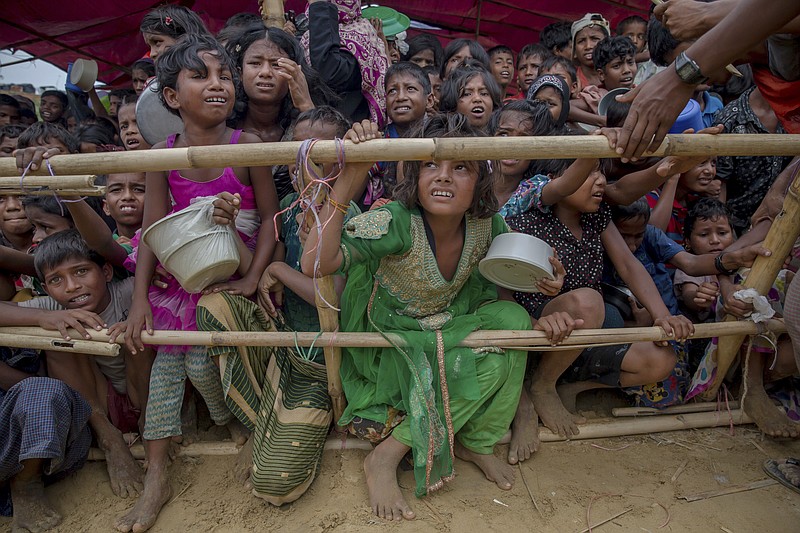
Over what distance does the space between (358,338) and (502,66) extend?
11.4 ft

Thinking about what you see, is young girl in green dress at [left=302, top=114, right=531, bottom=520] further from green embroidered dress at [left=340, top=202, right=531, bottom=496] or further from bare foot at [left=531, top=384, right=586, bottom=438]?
bare foot at [left=531, top=384, right=586, bottom=438]

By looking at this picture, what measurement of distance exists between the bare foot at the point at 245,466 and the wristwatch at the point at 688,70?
2.21m

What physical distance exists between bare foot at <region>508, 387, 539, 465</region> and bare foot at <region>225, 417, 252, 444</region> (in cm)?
123

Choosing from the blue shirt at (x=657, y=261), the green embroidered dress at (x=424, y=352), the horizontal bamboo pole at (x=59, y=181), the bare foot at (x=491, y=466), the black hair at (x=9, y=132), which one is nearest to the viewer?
the horizontal bamboo pole at (x=59, y=181)

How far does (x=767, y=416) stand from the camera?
2504 mm

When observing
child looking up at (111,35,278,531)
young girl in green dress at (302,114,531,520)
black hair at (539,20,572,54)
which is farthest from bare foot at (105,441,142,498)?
black hair at (539,20,572,54)

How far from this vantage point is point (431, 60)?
4.76 metres

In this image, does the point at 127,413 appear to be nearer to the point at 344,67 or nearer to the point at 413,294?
the point at 413,294

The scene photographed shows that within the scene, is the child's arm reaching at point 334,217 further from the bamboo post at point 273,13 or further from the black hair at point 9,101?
the black hair at point 9,101

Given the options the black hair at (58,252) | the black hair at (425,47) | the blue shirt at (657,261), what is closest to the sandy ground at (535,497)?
the blue shirt at (657,261)

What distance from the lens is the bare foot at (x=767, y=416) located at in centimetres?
247

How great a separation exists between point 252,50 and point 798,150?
101 inches

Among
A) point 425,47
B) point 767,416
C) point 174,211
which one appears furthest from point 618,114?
point 425,47

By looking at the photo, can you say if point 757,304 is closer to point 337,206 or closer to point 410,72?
point 337,206
